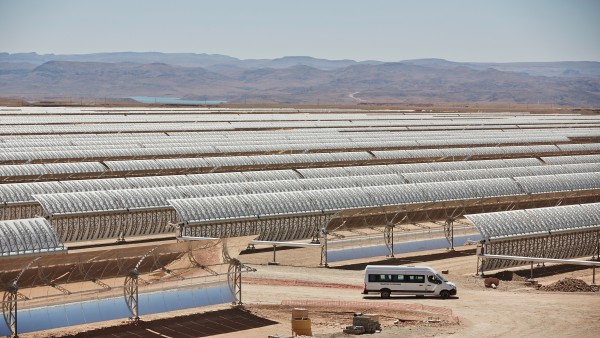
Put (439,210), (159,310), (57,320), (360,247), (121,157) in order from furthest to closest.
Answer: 1. (121,157)
2. (439,210)
3. (360,247)
4. (159,310)
5. (57,320)

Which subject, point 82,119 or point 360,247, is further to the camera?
point 82,119

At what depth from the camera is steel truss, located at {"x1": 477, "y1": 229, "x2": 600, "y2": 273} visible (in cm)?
4592

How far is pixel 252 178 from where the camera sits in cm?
6212

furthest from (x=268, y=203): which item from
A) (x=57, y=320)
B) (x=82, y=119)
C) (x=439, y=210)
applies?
(x=82, y=119)

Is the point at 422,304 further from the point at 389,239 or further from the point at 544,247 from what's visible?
the point at 544,247

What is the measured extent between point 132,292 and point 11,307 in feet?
15.2

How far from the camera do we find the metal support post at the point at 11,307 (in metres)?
30.3

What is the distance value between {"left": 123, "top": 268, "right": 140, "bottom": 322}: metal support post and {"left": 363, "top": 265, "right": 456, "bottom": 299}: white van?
33.1 feet

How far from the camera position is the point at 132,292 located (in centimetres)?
3372

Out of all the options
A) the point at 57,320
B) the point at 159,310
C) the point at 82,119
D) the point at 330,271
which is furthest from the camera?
the point at 82,119

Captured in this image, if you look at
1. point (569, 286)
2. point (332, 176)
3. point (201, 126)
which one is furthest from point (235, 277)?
point (201, 126)

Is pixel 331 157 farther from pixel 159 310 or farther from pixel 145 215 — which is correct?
pixel 159 310

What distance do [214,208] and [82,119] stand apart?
84.2 metres

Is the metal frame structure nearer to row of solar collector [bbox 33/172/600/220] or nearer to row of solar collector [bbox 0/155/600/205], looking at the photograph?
row of solar collector [bbox 33/172/600/220]
